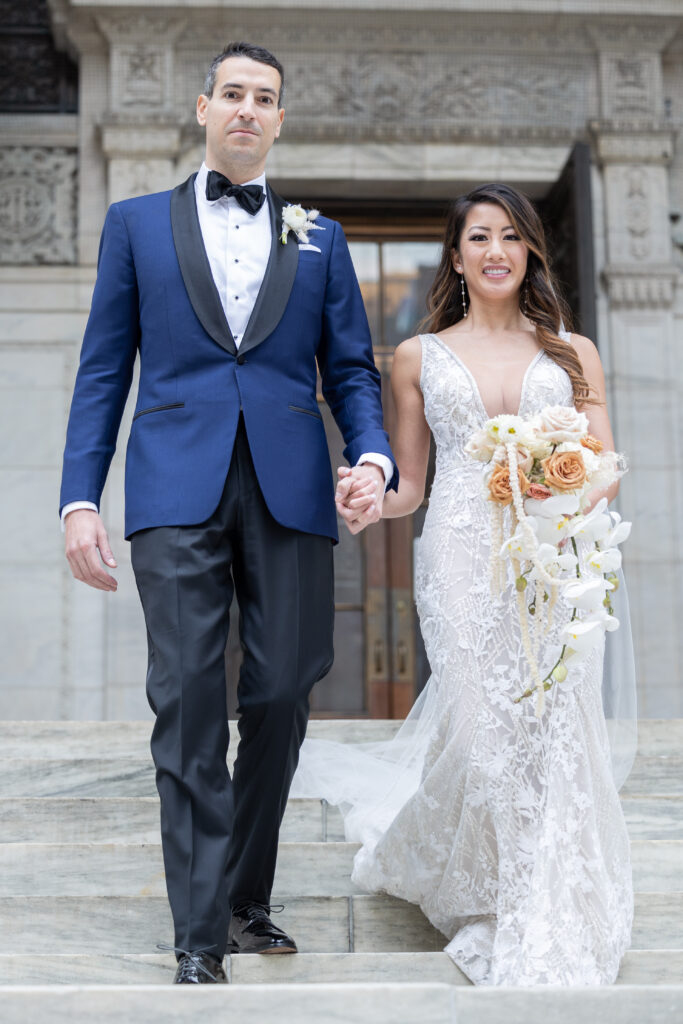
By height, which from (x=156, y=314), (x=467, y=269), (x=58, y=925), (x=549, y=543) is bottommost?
(x=58, y=925)

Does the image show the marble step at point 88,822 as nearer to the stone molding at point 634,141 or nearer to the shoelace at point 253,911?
the shoelace at point 253,911

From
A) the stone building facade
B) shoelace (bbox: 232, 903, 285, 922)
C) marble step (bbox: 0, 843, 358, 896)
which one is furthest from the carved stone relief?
shoelace (bbox: 232, 903, 285, 922)

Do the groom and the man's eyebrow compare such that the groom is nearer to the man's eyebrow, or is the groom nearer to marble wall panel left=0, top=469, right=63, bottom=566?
the man's eyebrow

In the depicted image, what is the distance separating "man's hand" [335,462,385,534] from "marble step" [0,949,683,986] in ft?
3.21

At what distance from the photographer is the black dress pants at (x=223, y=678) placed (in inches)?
106

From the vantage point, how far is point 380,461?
3014mm

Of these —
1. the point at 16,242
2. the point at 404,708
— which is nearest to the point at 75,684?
the point at 404,708

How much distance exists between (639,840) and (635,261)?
4743mm

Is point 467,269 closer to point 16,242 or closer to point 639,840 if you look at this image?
point 639,840

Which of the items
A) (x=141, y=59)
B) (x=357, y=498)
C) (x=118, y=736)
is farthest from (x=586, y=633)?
(x=141, y=59)

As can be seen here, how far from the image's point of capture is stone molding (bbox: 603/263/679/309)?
25.2 feet

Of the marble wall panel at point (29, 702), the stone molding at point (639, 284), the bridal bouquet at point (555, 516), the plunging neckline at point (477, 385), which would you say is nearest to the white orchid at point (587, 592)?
the bridal bouquet at point (555, 516)

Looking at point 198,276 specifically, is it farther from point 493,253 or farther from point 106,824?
point 106,824

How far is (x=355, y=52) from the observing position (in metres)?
7.93
